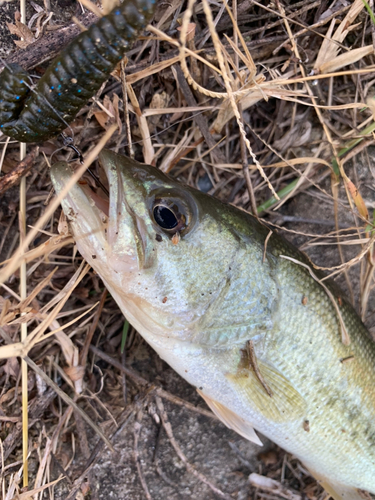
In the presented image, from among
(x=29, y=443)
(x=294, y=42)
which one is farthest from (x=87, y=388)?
(x=294, y=42)

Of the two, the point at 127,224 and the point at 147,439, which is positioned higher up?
the point at 127,224

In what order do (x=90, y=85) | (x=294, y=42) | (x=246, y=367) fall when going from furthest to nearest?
(x=294, y=42) → (x=246, y=367) → (x=90, y=85)

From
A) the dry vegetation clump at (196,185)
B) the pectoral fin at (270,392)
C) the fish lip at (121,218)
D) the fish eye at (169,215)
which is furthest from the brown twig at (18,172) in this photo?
the pectoral fin at (270,392)

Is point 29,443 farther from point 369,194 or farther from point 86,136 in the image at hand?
point 369,194

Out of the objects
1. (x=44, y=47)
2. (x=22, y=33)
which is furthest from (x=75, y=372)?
(x=22, y=33)

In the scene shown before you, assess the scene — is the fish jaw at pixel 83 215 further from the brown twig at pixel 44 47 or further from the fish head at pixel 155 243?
the brown twig at pixel 44 47

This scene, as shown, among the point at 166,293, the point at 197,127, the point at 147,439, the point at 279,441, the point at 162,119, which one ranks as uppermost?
the point at 162,119

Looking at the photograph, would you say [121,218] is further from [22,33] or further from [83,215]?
[22,33]

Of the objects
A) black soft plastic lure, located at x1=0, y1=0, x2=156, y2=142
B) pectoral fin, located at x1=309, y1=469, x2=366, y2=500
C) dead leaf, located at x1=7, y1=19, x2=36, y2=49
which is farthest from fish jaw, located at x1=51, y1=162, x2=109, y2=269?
pectoral fin, located at x1=309, y1=469, x2=366, y2=500
